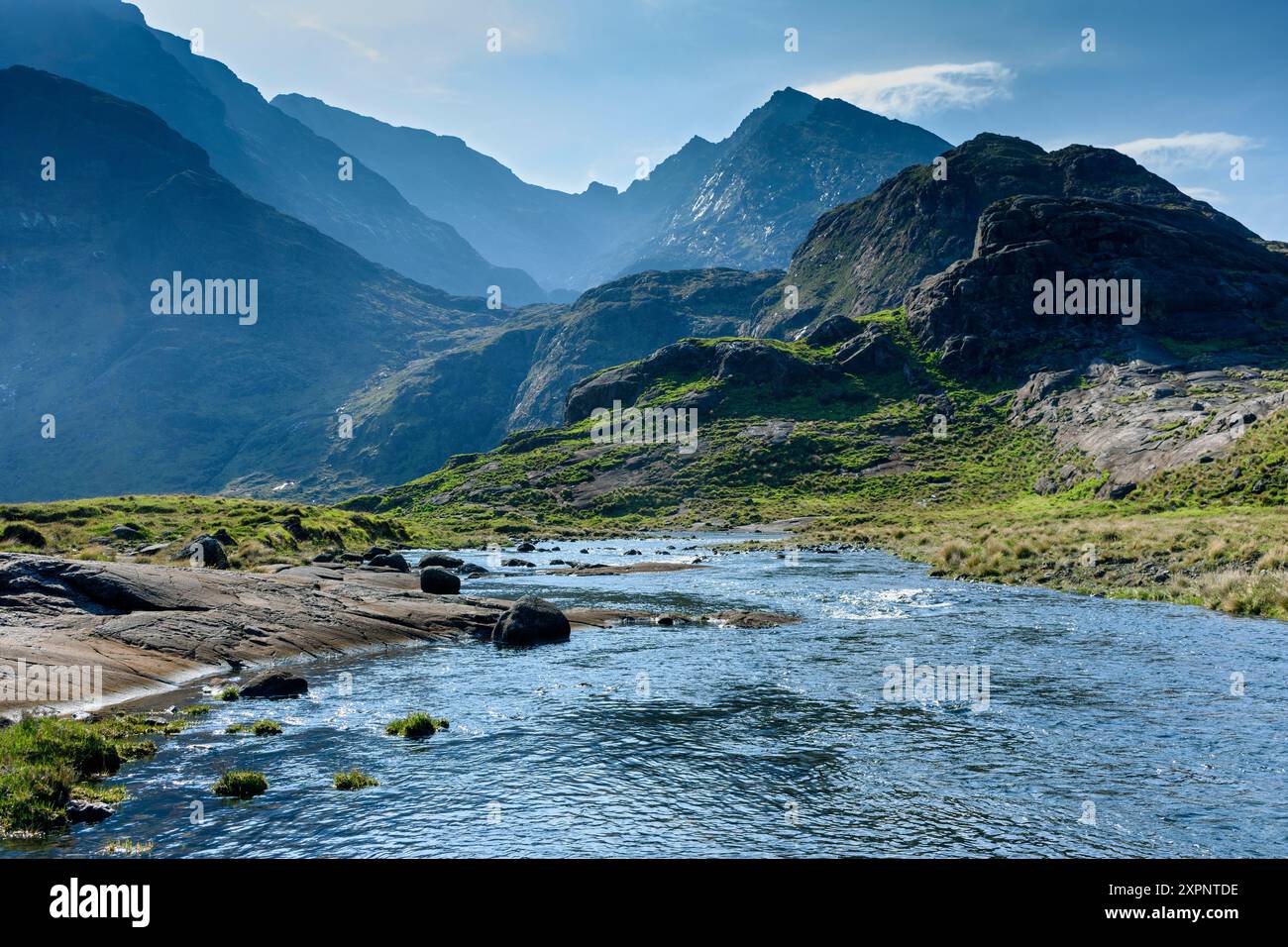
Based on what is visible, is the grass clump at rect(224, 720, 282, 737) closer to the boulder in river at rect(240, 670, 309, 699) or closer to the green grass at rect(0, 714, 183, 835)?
the green grass at rect(0, 714, 183, 835)

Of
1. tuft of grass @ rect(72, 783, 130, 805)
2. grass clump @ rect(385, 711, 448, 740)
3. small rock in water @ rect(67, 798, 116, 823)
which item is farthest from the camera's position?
grass clump @ rect(385, 711, 448, 740)

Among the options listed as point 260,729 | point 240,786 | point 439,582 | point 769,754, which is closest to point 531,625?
point 439,582

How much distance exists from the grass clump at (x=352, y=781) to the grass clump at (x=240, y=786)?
1.71m

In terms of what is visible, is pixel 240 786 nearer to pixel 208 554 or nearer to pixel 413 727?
pixel 413 727

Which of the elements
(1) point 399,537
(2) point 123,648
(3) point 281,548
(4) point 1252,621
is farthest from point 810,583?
(1) point 399,537

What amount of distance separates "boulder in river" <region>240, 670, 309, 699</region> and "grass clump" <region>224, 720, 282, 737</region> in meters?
4.39

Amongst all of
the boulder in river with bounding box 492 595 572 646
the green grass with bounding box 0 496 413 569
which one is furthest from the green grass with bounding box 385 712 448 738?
the green grass with bounding box 0 496 413 569

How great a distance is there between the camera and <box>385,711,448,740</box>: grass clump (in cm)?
2480

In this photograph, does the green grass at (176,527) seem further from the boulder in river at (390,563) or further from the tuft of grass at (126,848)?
the tuft of grass at (126,848)

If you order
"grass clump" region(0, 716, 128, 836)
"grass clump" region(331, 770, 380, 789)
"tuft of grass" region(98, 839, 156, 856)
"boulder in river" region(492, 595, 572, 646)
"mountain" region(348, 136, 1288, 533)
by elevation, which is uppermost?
"mountain" region(348, 136, 1288, 533)

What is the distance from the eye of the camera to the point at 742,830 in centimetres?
1745

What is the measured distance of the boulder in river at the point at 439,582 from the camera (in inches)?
2141

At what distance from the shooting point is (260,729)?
24.7 meters
